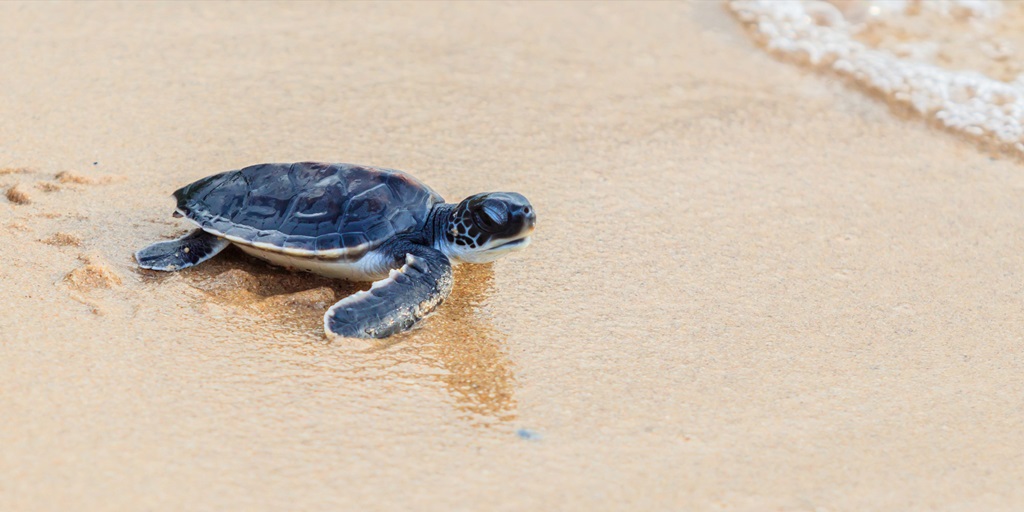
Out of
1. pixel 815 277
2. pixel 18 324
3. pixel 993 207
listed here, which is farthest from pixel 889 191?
pixel 18 324

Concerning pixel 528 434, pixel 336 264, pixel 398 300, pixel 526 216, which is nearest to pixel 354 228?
pixel 336 264

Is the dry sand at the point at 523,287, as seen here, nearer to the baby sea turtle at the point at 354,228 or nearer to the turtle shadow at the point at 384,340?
the turtle shadow at the point at 384,340

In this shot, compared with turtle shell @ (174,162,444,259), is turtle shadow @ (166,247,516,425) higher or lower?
lower

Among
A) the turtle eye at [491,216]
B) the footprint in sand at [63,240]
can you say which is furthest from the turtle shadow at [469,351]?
the footprint in sand at [63,240]

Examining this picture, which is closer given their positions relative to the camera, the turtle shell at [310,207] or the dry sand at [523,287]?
the dry sand at [523,287]

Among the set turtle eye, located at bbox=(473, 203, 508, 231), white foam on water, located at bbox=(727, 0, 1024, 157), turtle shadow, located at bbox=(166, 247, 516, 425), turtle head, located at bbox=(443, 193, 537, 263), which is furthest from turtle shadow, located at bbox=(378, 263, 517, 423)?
white foam on water, located at bbox=(727, 0, 1024, 157)

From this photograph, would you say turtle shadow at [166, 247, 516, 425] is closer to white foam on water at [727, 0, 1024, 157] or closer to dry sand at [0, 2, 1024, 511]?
dry sand at [0, 2, 1024, 511]
